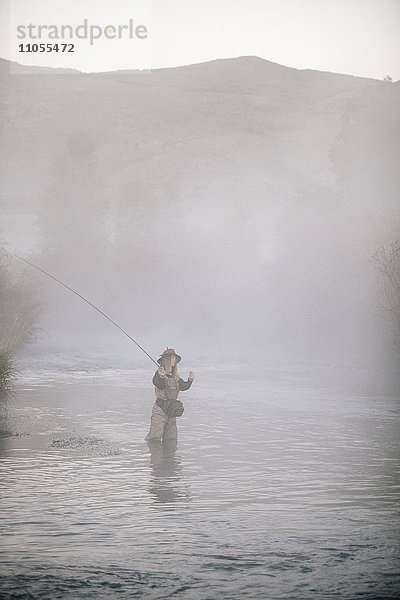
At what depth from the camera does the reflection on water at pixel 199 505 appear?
8.30 metres

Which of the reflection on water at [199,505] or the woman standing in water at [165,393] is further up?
the woman standing in water at [165,393]

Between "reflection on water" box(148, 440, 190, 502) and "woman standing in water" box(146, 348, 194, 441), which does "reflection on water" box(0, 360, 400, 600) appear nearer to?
"reflection on water" box(148, 440, 190, 502)

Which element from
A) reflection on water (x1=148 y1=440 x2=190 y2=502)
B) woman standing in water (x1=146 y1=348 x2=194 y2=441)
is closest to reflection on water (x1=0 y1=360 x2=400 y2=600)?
reflection on water (x1=148 y1=440 x2=190 y2=502)

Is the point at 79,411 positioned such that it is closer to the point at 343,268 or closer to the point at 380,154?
the point at 343,268

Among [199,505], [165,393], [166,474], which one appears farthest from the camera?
[165,393]

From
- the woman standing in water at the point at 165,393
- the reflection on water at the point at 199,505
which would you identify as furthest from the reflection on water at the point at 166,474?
the woman standing in water at the point at 165,393

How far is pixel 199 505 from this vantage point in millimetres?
11477

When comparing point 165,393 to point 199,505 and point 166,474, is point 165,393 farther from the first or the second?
point 199,505

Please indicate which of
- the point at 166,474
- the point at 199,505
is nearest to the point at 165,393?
the point at 166,474

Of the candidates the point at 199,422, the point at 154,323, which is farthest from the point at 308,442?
the point at 154,323

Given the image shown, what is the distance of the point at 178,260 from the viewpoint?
2795 inches

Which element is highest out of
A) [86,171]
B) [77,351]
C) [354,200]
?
[86,171]

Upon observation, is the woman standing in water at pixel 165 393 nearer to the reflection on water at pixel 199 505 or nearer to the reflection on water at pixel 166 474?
the reflection on water at pixel 166 474

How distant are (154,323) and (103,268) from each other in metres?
15.4
